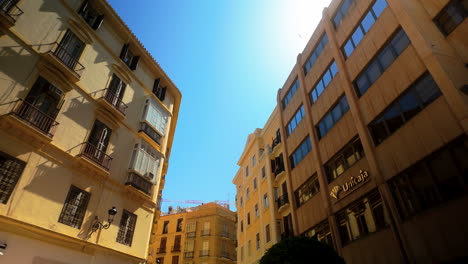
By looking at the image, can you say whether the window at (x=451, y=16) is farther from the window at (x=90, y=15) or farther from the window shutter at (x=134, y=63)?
the window at (x=90, y=15)

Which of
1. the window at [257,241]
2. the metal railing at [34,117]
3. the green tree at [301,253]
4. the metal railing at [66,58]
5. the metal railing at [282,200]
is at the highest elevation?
the metal railing at [66,58]

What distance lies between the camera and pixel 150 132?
701 inches

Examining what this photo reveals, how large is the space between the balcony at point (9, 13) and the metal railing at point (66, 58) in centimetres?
174

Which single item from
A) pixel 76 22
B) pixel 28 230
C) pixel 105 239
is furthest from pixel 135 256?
pixel 76 22

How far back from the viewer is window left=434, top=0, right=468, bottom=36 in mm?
10344

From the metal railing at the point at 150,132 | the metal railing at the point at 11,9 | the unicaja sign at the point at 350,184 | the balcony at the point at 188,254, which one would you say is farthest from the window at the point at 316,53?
the balcony at the point at 188,254

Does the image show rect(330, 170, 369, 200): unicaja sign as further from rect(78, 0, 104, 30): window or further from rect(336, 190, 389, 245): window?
rect(78, 0, 104, 30): window

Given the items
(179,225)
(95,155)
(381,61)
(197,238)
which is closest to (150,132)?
(95,155)

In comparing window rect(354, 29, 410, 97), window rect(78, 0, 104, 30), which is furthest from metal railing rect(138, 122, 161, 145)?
window rect(354, 29, 410, 97)

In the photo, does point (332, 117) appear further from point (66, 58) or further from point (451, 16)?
point (66, 58)

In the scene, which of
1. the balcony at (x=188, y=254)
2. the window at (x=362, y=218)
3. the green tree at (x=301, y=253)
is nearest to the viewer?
the green tree at (x=301, y=253)

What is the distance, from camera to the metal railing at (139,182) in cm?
1495

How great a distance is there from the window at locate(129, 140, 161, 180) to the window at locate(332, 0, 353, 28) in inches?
587

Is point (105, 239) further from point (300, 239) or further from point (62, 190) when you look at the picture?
point (300, 239)
